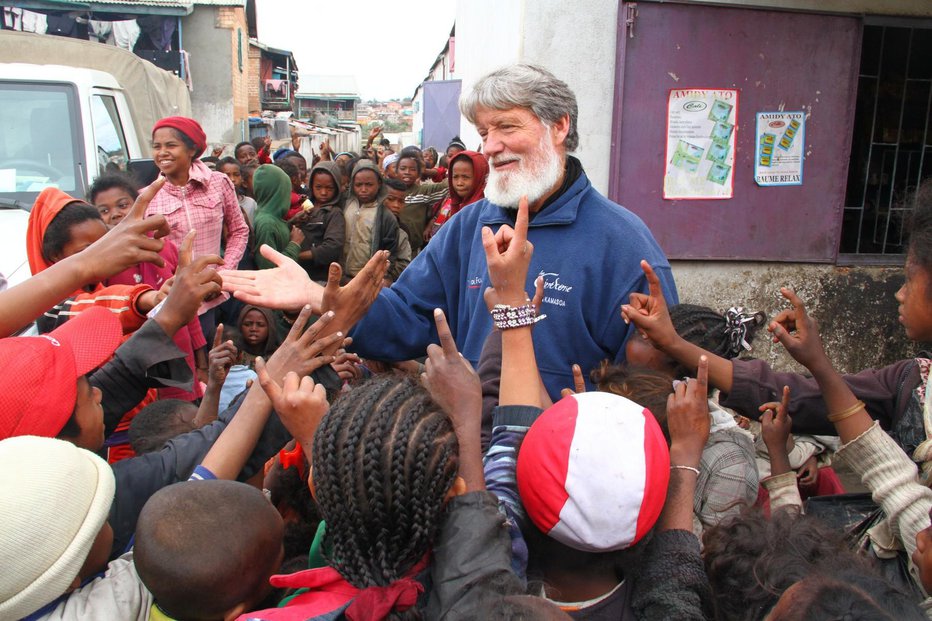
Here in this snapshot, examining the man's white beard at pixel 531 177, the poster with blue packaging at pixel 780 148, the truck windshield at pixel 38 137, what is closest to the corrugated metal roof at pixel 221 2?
the truck windshield at pixel 38 137

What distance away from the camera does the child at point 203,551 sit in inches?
57.1

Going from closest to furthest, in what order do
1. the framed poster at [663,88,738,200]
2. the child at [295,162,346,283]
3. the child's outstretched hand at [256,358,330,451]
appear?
1. the child's outstretched hand at [256,358,330,451]
2. the framed poster at [663,88,738,200]
3. the child at [295,162,346,283]

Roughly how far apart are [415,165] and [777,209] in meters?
3.53

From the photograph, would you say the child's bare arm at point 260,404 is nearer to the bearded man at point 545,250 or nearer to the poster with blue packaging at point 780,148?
the bearded man at point 545,250

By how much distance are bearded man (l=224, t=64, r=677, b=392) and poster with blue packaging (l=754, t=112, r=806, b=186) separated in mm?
3047

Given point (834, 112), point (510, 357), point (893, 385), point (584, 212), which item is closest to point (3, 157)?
point (584, 212)

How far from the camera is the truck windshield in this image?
14.7 ft

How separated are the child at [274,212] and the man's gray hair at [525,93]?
3997 mm

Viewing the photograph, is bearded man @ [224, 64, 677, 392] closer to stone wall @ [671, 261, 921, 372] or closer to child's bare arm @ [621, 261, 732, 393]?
child's bare arm @ [621, 261, 732, 393]

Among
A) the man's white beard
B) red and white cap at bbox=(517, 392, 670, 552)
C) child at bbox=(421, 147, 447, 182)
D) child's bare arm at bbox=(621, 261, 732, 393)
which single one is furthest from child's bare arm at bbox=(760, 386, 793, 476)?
child at bbox=(421, 147, 447, 182)

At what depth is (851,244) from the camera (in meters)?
5.89

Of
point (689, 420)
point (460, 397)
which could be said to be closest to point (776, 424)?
point (689, 420)

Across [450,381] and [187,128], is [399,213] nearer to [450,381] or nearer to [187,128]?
[187,128]

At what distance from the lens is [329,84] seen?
185ft
